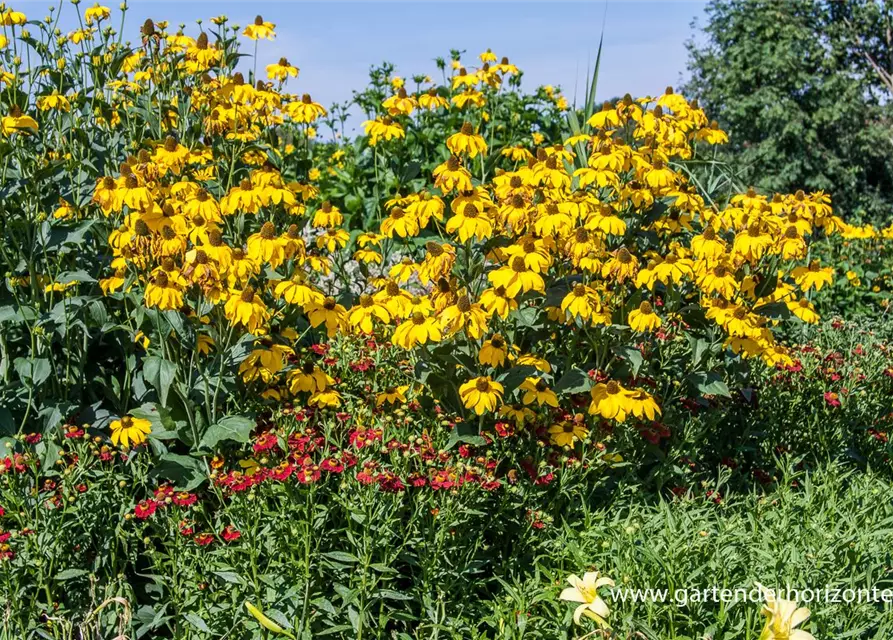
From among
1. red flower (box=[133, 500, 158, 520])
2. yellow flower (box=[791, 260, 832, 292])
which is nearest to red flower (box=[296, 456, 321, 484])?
red flower (box=[133, 500, 158, 520])

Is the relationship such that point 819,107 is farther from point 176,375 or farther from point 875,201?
point 176,375

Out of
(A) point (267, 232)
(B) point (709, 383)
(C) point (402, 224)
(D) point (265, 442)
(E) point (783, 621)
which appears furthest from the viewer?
(B) point (709, 383)

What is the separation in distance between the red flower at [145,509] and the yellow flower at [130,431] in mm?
227

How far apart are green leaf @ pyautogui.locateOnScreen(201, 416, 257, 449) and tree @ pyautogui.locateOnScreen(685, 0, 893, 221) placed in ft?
41.0

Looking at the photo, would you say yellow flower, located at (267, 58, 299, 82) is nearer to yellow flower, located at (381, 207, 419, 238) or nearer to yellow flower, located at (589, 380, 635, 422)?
yellow flower, located at (381, 207, 419, 238)

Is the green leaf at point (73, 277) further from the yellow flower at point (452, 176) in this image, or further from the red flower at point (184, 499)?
the yellow flower at point (452, 176)

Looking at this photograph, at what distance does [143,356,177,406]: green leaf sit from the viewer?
2773 millimetres

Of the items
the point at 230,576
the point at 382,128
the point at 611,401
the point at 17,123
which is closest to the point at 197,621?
the point at 230,576

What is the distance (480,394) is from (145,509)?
3.13 ft

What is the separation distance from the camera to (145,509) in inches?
96.0

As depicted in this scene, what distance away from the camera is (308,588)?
7.68 feet

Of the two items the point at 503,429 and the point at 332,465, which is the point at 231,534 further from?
the point at 503,429

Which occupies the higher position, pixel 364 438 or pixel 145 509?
pixel 364 438

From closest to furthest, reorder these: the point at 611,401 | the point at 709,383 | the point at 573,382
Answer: the point at 611,401
the point at 573,382
the point at 709,383
